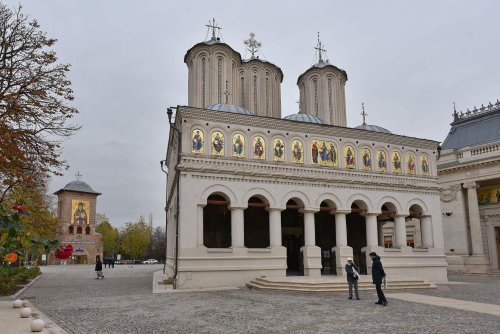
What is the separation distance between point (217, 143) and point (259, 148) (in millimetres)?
2215

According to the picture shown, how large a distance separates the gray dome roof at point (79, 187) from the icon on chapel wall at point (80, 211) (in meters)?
1.66

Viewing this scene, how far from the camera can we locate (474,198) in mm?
29641

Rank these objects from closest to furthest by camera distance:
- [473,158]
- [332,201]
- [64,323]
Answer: [64,323] < [332,201] < [473,158]

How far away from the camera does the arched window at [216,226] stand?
73.6 feet

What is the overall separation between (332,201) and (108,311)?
42.9ft

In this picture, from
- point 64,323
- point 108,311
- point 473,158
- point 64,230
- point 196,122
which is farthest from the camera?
point 64,230

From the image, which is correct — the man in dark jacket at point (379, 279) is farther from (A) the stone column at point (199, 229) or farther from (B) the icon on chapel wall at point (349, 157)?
(B) the icon on chapel wall at point (349, 157)

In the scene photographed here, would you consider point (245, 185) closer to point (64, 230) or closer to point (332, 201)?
point (332, 201)

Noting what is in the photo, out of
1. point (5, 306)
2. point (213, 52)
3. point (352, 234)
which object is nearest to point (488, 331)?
point (5, 306)

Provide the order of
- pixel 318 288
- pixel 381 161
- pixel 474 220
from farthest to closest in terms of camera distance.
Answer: pixel 474 220
pixel 381 161
pixel 318 288

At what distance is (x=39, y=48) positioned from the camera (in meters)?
14.7

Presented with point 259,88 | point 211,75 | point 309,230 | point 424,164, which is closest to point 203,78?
point 211,75

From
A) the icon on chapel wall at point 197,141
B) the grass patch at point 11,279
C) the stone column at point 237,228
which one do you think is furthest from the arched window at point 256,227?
the grass patch at point 11,279

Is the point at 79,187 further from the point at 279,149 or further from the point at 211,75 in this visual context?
the point at 279,149
